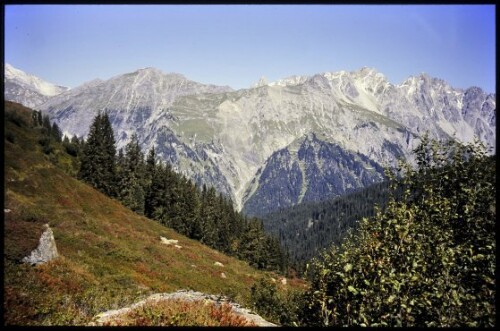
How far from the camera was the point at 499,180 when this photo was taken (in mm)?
7121

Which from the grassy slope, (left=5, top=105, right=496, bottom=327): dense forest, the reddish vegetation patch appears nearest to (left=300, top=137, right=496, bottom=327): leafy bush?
(left=5, top=105, right=496, bottom=327): dense forest

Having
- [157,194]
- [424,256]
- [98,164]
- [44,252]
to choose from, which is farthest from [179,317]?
[157,194]

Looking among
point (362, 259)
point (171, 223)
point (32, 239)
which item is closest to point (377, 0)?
point (362, 259)

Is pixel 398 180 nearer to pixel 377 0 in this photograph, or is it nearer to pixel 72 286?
pixel 377 0

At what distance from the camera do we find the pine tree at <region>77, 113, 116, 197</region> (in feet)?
271

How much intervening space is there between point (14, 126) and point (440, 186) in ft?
256

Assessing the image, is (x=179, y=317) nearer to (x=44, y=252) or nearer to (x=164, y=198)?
(x=44, y=252)

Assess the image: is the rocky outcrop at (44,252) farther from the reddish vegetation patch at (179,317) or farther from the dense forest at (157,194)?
the dense forest at (157,194)

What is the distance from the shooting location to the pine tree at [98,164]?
271 feet

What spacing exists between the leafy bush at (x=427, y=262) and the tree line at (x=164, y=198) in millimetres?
78590

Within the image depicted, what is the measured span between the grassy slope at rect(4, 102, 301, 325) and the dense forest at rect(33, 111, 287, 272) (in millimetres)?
14313

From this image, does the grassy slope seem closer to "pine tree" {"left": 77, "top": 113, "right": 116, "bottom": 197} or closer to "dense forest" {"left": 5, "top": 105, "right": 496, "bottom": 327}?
"dense forest" {"left": 5, "top": 105, "right": 496, "bottom": 327}

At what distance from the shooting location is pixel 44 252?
80.2 ft

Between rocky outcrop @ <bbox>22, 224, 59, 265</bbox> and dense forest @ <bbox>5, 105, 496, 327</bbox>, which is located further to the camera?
rocky outcrop @ <bbox>22, 224, 59, 265</bbox>
